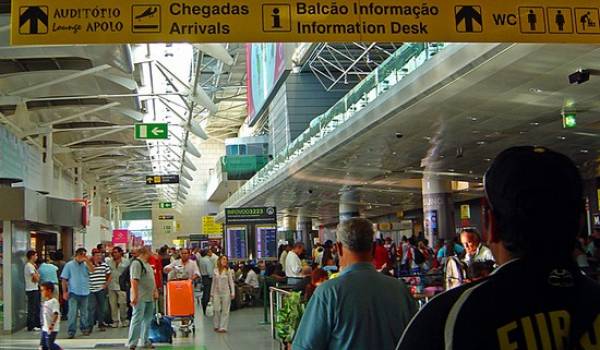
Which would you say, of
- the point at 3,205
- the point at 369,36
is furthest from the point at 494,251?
the point at 3,205

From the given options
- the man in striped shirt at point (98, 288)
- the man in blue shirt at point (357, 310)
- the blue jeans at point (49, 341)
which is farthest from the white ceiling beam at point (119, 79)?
the man in blue shirt at point (357, 310)

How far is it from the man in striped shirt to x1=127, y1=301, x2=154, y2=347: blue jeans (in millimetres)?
3604

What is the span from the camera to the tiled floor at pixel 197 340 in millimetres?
12938

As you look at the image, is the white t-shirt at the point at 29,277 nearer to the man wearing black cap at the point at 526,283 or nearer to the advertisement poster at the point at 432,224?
the man wearing black cap at the point at 526,283

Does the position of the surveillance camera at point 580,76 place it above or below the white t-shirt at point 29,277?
above

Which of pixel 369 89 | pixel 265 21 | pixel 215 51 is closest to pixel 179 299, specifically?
pixel 369 89

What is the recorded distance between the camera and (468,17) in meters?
6.98

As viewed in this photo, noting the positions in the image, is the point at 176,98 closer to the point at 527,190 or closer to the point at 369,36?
the point at 369,36

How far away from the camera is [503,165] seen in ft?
4.85

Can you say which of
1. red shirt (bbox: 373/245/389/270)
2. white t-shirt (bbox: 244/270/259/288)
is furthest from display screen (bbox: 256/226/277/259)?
red shirt (bbox: 373/245/389/270)

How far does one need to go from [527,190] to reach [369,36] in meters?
5.47

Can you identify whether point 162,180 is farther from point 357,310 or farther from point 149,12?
point 357,310

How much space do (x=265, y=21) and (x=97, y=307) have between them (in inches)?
445

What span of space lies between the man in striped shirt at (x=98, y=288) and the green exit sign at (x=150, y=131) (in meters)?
10.9
